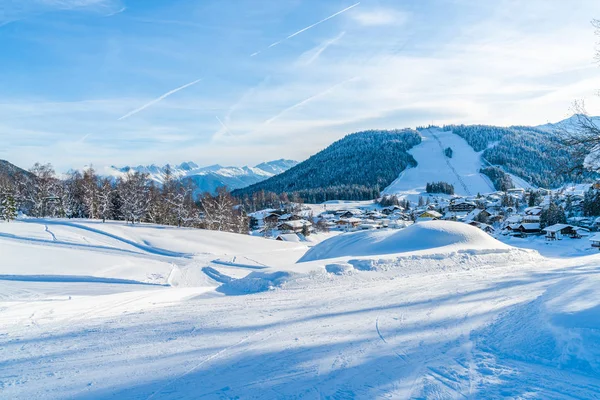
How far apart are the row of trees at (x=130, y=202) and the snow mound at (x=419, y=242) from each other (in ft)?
105

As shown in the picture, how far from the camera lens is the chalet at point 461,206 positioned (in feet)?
410

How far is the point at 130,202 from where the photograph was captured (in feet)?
145

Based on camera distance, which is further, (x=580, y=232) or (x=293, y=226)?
(x=293, y=226)

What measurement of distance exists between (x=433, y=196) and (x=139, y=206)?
14013 centimetres

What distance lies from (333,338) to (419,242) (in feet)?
42.3

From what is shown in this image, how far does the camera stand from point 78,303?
12625 millimetres

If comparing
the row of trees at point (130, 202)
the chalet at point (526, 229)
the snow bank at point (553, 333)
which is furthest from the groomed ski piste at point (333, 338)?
the chalet at point (526, 229)

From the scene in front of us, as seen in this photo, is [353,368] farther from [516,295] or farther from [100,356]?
[516,295]

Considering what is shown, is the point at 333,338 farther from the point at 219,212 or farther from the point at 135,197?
the point at 219,212

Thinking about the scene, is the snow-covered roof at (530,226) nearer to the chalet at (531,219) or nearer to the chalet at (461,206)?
the chalet at (531,219)

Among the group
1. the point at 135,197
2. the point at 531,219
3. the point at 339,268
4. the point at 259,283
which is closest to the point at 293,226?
the point at 135,197

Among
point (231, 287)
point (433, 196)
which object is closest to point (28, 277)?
point (231, 287)

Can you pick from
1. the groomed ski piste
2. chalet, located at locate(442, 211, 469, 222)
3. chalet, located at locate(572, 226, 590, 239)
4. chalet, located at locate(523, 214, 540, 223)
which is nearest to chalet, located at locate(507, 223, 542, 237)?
chalet, located at locate(523, 214, 540, 223)

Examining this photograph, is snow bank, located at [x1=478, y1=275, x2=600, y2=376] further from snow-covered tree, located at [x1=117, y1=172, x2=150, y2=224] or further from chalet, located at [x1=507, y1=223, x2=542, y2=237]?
chalet, located at [x1=507, y1=223, x2=542, y2=237]
